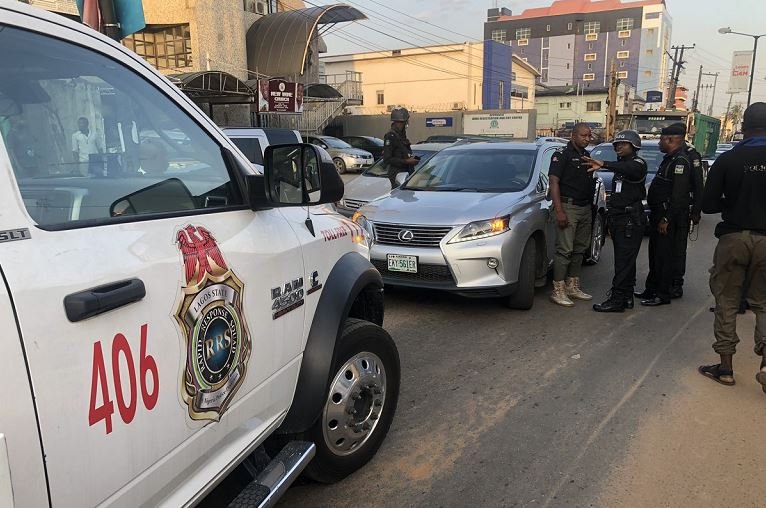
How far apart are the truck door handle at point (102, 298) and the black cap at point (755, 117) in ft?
13.3

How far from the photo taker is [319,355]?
2547 millimetres

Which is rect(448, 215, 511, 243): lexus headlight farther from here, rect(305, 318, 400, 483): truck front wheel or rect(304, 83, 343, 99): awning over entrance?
rect(304, 83, 343, 99): awning over entrance

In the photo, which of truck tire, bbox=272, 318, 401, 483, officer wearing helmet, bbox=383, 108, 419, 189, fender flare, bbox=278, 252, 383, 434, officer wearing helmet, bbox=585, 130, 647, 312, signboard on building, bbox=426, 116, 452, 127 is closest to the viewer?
fender flare, bbox=278, 252, 383, 434

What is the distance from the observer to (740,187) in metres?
3.97

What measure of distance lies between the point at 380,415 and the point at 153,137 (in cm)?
189

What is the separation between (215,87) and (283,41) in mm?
7037

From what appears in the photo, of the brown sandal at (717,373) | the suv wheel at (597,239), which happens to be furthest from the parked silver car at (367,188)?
the brown sandal at (717,373)

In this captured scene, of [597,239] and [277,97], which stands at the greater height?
[277,97]

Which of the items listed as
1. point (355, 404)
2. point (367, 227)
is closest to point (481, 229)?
point (367, 227)

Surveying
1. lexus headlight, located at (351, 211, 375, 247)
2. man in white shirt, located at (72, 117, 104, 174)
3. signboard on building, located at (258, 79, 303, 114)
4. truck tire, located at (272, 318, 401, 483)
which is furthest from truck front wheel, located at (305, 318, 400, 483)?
signboard on building, located at (258, 79, 303, 114)

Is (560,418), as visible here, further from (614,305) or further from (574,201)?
(574,201)

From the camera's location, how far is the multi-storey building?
365ft

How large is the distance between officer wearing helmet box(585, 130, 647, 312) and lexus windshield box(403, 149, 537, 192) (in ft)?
2.78

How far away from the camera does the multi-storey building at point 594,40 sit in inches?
4377
